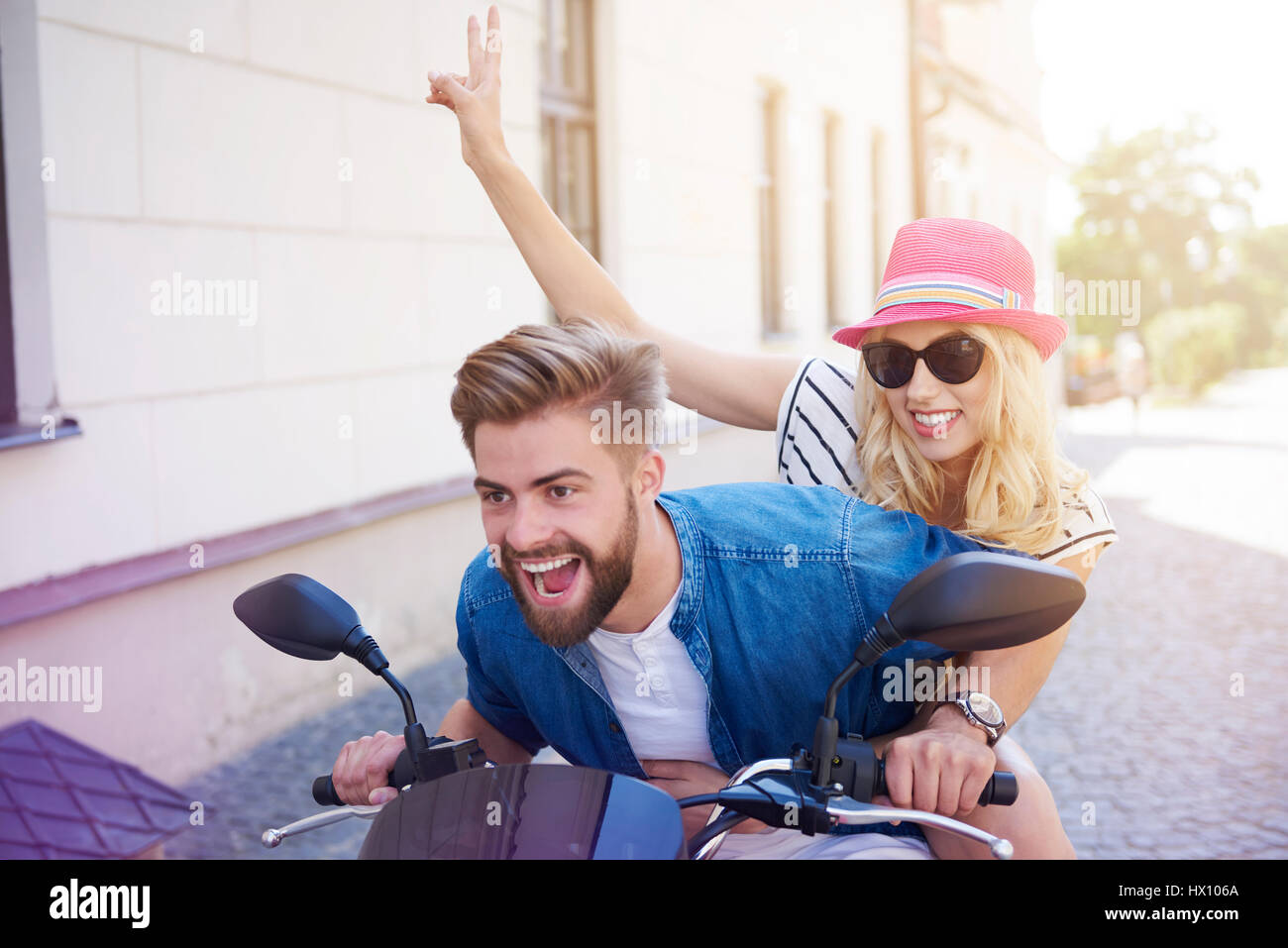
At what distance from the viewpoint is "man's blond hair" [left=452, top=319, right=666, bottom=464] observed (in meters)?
1.63

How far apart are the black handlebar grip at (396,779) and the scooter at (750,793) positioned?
0.12 m

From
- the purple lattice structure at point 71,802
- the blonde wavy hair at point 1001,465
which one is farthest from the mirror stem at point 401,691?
the purple lattice structure at point 71,802

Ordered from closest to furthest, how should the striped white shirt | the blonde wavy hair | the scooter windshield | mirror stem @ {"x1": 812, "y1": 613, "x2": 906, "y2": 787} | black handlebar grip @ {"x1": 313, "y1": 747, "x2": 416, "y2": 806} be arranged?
1. the scooter windshield
2. mirror stem @ {"x1": 812, "y1": 613, "x2": 906, "y2": 787}
3. black handlebar grip @ {"x1": 313, "y1": 747, "x2": 416, "y2": 806}
4. the blonde wavy hair
5. the striped white shirt

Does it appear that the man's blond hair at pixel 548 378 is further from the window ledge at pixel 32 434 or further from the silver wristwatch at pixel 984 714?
the window ledge at pixel 32 434

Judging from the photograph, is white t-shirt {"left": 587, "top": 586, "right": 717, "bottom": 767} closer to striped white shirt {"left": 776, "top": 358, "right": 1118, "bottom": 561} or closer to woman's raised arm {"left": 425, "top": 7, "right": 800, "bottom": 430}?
woman's raised arm {"left": 425, "top": 7, "right": 800, "bottom": 430}

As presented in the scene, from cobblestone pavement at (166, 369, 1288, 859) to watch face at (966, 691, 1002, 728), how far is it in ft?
8.39

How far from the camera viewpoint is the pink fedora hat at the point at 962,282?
2490 mm

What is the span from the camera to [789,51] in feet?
38.5

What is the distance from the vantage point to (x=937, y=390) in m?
2.48

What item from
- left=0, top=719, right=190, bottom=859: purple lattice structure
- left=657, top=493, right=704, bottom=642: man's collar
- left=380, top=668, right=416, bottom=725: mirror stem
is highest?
left=657, top=493, right=704, bottom=642: man's collar

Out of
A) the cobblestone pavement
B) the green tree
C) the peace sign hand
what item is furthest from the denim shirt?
the green tree

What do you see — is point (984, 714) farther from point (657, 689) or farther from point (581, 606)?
point (581, 606)

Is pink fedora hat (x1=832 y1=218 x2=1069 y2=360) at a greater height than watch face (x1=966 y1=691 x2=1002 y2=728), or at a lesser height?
greater
